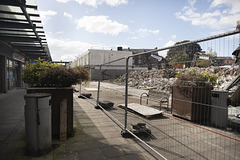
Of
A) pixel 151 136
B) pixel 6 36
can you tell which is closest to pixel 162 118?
pixel 151 136

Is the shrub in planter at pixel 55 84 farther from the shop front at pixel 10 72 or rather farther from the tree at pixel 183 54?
the shop front at pixel 10 72

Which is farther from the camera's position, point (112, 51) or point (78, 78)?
point (112, 51)

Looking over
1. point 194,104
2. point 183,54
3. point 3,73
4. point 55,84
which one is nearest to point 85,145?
point 55,84

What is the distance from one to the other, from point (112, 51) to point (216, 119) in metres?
43.0

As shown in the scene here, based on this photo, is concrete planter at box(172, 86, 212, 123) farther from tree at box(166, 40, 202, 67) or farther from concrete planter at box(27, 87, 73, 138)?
concrete planter at box(27, 87, 73, 138)

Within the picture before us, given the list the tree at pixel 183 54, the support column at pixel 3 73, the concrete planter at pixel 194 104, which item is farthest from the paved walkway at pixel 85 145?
the support column at pixel 3 73

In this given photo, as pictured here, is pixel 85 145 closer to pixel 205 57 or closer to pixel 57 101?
pixel 57 101

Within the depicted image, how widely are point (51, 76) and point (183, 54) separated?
3.00m

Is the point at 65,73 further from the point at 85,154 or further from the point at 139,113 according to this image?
the point at 139,113

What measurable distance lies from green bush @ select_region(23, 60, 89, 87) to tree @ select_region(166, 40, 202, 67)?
227 cm

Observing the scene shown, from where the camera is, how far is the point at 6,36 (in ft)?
32.9

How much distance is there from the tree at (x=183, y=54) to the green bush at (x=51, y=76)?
2.27m

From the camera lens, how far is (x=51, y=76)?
3930 mm

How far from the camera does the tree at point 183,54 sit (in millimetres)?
2710
